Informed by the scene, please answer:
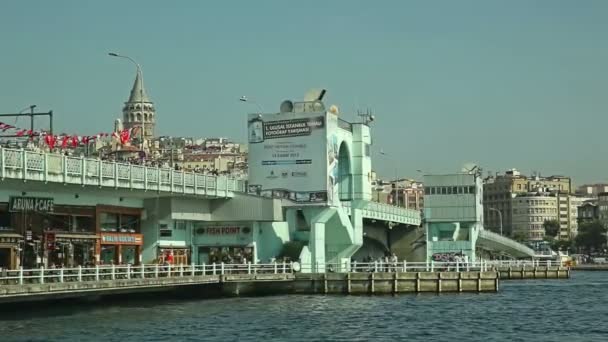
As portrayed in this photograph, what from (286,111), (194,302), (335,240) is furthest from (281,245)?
(194,302)

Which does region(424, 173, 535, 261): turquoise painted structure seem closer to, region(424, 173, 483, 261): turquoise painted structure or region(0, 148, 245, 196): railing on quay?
region(424, 173, 483, 261): turquoise painted structure

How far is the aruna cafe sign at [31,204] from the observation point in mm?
65312

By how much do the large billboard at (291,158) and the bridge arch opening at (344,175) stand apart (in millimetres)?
6453

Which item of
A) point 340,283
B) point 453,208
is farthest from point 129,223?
point 453,208

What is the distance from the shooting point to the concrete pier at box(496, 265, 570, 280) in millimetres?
128125

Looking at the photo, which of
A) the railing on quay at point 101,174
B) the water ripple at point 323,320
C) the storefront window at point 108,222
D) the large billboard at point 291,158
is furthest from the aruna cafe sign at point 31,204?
the large billboard at point 291,158

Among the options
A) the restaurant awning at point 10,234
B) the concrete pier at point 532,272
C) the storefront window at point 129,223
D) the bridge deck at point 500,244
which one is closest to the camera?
the restaurant awning at point 10,234

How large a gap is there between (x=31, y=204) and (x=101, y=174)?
4532 millimetres

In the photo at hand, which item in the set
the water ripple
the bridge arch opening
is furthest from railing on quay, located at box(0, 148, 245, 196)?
the bridge arch opening

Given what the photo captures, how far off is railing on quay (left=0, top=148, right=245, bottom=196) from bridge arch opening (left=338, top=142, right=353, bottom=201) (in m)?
11.3

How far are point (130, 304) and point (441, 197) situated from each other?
6788 cm

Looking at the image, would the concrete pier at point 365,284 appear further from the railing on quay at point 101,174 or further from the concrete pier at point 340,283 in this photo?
the railing on quay at point 101,174

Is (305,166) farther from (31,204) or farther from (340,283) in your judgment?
(31,204)

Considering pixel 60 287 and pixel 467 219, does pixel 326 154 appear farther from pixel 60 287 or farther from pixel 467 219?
pixel 467 219
